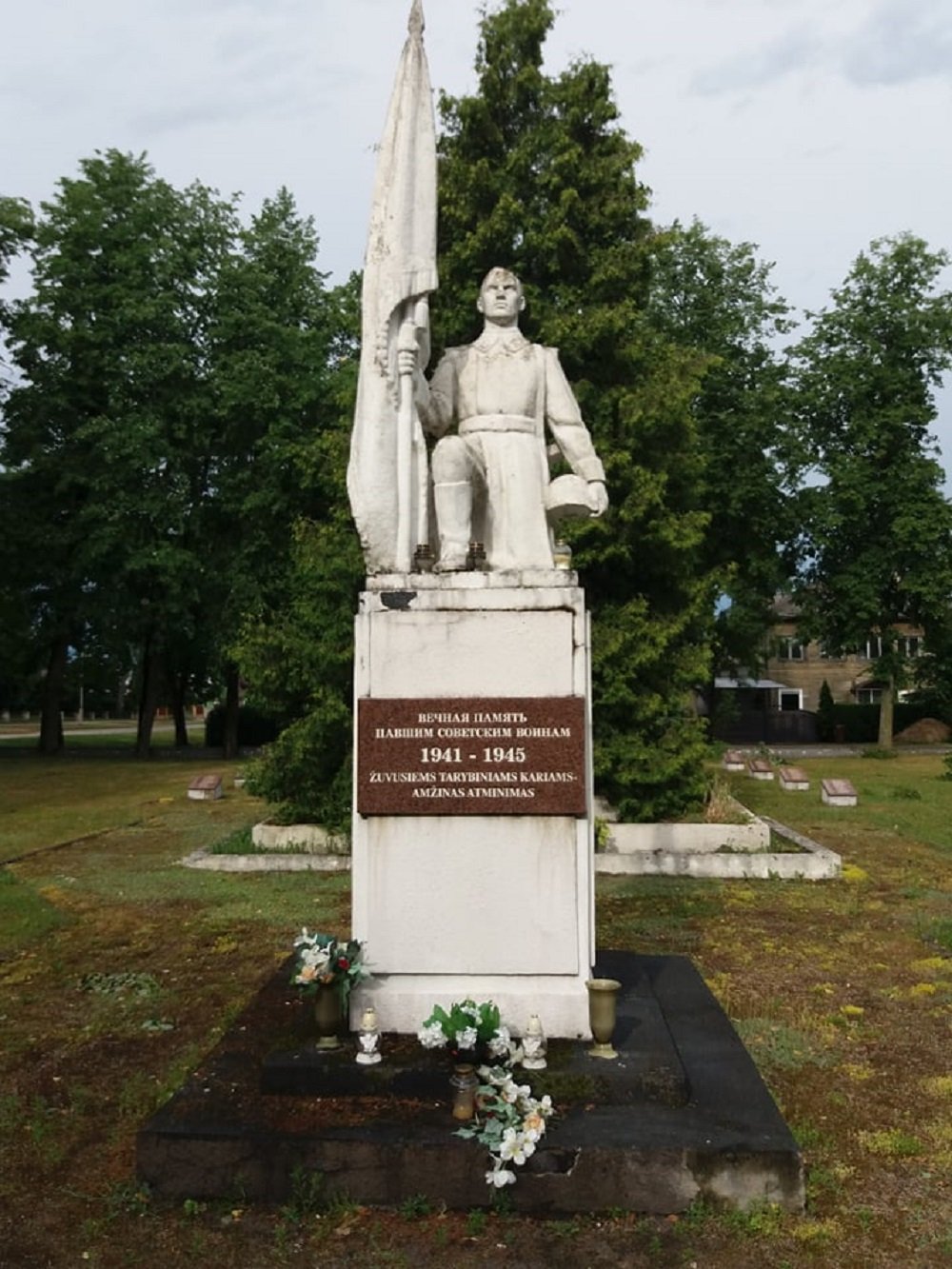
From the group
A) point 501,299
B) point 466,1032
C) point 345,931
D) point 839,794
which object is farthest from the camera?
point 839,794

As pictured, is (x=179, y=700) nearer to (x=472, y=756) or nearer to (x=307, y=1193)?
(x=472, y=756)

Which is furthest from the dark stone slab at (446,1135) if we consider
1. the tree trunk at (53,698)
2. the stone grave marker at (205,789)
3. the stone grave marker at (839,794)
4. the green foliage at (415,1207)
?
the tree trunk at (53,698)

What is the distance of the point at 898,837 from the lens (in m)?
13.0

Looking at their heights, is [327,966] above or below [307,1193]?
above

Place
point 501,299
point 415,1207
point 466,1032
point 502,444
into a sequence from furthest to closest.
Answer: point 501,299 < point 502,444 < point 466,1032 < point 415,1207

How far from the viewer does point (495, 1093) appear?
3900mm

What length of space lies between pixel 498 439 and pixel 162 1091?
358 cm

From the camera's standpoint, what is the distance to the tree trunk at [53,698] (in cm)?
2689

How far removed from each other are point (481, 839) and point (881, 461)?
94.0 ft

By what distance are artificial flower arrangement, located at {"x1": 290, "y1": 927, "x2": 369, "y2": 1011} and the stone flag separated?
1753mm

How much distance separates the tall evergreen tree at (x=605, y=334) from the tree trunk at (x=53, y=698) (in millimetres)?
16648

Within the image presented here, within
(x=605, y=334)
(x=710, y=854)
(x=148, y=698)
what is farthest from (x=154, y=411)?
(x=710, y=854)

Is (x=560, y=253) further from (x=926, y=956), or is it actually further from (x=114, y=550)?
(x=114, y=550)

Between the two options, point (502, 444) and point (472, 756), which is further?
point (502, 444)
